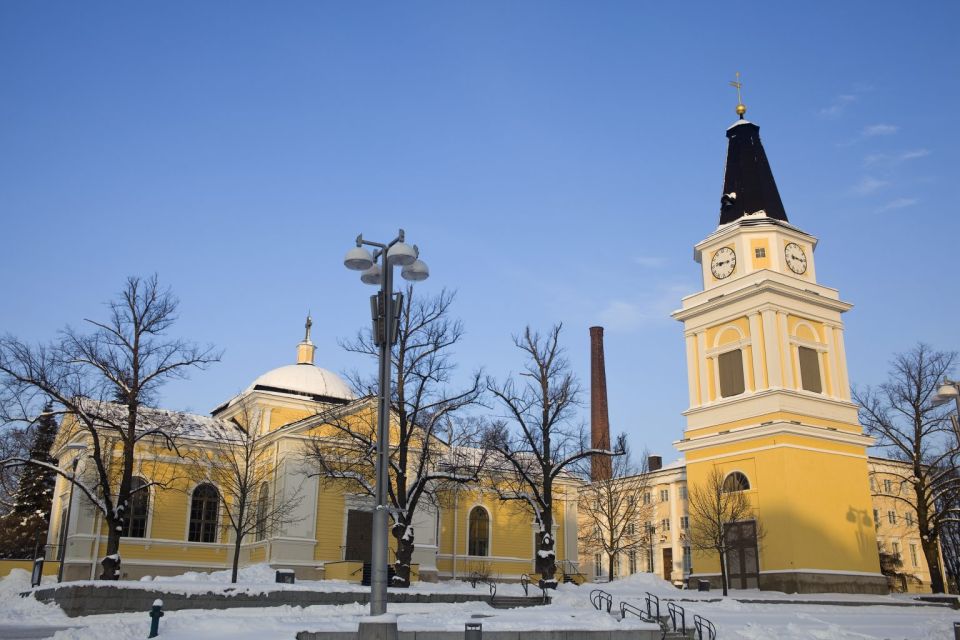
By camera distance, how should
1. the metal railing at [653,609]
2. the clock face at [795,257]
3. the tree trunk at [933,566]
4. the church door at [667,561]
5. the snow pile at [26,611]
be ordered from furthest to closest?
the church door at [667,561] < the clock face at [795,257] < the tree trunk at [933,566] < the metal railing at [653,609] < the snow pile at [26,611]

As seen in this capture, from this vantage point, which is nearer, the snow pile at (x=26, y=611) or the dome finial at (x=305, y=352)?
the snow pile at (x=26, y=611)

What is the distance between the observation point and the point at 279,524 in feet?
123

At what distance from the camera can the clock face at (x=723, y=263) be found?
143 feet

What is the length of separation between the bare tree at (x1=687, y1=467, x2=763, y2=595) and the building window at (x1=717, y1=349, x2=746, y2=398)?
3.92 metres

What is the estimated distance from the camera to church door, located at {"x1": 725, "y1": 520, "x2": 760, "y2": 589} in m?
38.6

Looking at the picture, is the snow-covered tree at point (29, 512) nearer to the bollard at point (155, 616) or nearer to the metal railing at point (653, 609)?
the metal railing at point (653, 609)

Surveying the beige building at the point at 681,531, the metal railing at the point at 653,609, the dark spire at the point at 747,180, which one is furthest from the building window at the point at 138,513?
the beige building at the point at 681,531

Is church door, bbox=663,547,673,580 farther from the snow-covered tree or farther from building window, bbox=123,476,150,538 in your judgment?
the snow-covered tree

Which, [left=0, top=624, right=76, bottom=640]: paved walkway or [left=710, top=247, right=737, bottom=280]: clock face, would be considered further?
[left=710, top=247, right=737, bottom=280]: clock face

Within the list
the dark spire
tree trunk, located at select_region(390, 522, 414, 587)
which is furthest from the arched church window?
tree trunk, located at select_region(390, 522, 414, 587)

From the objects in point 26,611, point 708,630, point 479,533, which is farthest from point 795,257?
point 26,611

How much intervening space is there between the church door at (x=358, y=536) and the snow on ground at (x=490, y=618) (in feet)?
25.6

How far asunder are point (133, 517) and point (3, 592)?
8.08 metres

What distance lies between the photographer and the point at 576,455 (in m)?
31.3
